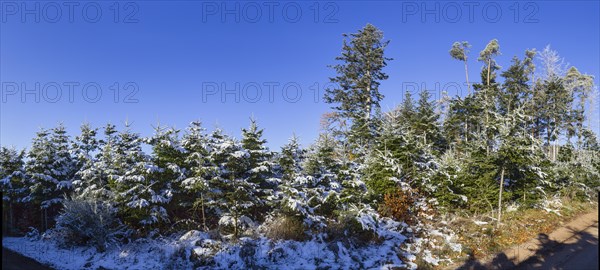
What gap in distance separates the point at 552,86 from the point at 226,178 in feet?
134

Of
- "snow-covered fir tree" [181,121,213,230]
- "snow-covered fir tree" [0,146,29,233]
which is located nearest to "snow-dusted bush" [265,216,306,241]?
"snow-covered fir tree" [181,121,213,230]

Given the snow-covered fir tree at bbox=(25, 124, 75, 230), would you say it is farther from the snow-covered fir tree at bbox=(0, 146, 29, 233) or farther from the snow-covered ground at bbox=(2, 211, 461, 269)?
the snow-covered ground at bbox=(2, 211, 461, 269)

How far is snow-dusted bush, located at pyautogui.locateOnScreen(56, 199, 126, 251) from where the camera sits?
17812 mm

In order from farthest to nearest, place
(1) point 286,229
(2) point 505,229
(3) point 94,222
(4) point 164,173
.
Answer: (4) point 164,173 < (3) point 94,222 < (2) point 505,229 < (1) point 286,229

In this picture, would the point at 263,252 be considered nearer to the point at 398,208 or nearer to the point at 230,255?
the point at 230,255

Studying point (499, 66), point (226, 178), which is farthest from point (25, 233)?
point (499, 66)

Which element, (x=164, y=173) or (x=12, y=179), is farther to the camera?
(x=12, y=179)

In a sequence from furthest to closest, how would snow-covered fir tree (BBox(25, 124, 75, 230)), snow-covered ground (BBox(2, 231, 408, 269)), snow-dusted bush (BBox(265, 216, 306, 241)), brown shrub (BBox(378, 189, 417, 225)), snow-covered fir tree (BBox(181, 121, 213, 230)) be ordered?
snow-covered fir tree (BBox(25, 124, 75, 230)) → brown shrub (BBox(378, 189, 417, 225)) → snow-covered fir tree (BBox(181, 121, 213, 230)) → snow-dusted bush (BBox(265, 216, 306, 241)) → snow-covered ground (BBox(2, 231, 408, 269))

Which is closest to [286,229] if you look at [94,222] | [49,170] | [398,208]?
[398,208]

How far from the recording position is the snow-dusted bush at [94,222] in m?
17.8

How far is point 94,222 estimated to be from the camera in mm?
18062

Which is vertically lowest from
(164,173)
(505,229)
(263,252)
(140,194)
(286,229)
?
(263,252)

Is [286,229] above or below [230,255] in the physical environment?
above

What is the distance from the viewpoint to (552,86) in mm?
39969
